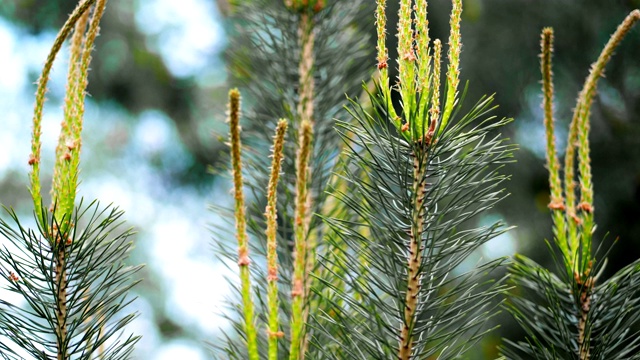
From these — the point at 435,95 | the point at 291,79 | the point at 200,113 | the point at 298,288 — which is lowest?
the point at 298,288

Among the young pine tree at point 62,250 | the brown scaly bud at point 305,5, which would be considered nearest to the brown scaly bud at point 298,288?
the young pine tree at point 62,250

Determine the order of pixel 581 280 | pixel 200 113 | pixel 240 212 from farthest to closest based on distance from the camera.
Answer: pixel 200 113
pixel 581 280
pixel 240 212

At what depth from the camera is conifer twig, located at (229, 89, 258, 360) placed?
33 cm

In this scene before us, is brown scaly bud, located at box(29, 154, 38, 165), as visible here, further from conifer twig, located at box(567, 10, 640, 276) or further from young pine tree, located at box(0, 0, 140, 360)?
conifer twig, located at box(567, 10, 640, 276)

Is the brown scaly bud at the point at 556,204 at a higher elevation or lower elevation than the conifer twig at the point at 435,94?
lower

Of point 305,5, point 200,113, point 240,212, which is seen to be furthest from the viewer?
point 200,113

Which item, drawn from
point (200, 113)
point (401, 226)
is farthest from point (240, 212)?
point (200, 113)

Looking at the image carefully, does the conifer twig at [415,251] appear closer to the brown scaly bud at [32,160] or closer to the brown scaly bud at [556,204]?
the brown scaly bud at [556,204]

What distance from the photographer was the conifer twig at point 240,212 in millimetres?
329

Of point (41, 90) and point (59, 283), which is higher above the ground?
point (41, 90)

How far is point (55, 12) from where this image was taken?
8.67 feet

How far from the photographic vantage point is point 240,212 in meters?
0.35

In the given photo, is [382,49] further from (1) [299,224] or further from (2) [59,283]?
(2) [59,283]

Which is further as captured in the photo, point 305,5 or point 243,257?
point 305,5
